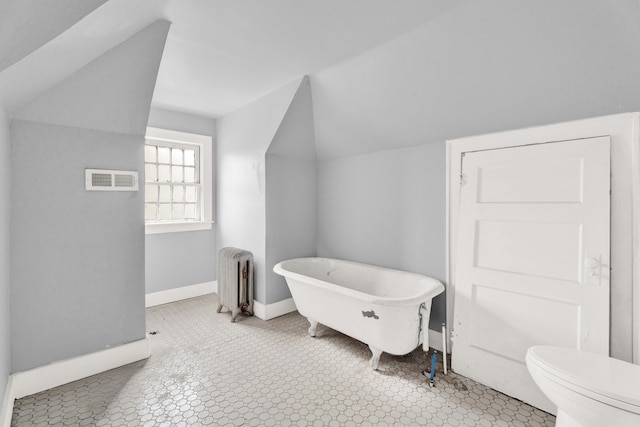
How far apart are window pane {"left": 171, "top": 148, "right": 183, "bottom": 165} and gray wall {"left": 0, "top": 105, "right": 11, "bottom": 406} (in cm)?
191

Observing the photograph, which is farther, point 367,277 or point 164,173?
point 164,173

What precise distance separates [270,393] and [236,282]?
4.64 feet

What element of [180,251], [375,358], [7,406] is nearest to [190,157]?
[180,251]

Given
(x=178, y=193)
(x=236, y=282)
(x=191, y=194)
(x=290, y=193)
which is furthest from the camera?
(x=191, y=194)

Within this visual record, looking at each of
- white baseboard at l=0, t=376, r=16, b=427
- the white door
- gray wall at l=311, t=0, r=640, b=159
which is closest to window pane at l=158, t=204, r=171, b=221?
white baseboard at l=0, t=376, r=16, b=427

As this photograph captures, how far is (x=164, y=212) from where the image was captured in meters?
3.65

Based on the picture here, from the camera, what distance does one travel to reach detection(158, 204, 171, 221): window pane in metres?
3.61

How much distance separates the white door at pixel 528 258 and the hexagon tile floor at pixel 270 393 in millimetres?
299

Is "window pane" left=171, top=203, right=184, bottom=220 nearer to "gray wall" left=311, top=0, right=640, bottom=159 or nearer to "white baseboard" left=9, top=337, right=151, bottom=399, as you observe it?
"white baseboard" left=9, top=337, right=151, bottom=399

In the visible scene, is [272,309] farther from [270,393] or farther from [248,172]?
[248,172]

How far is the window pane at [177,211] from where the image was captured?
12.2 feet

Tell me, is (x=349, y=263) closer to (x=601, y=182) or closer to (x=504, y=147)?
(x=504, y=147)

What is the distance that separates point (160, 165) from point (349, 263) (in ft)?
8.66

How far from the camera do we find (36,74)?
155 cm
